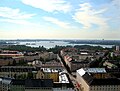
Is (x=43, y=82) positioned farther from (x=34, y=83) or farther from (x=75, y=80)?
(x=75, y=80)

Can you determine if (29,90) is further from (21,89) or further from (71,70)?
(71,70)

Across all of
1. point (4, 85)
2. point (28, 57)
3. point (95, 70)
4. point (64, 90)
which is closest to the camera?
point (64, 90)

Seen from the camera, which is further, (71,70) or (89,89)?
(71,70)

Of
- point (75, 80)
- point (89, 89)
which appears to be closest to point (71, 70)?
point (75, 80)

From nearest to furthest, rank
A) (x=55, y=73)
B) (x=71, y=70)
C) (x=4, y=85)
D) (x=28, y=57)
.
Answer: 1. (x=4, y=85)
2. (x=55, y=73)
3. (x=71, y=70)
4. (x=28, y=57)

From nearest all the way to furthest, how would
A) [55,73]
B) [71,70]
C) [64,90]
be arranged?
[64,90] < [55,73] < [71,70]

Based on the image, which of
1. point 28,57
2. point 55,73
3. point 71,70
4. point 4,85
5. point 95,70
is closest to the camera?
point 4,85

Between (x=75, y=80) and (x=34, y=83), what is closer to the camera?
(x=34, y=83)

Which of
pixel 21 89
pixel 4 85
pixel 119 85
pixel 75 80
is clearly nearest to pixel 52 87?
pixel 21 89
